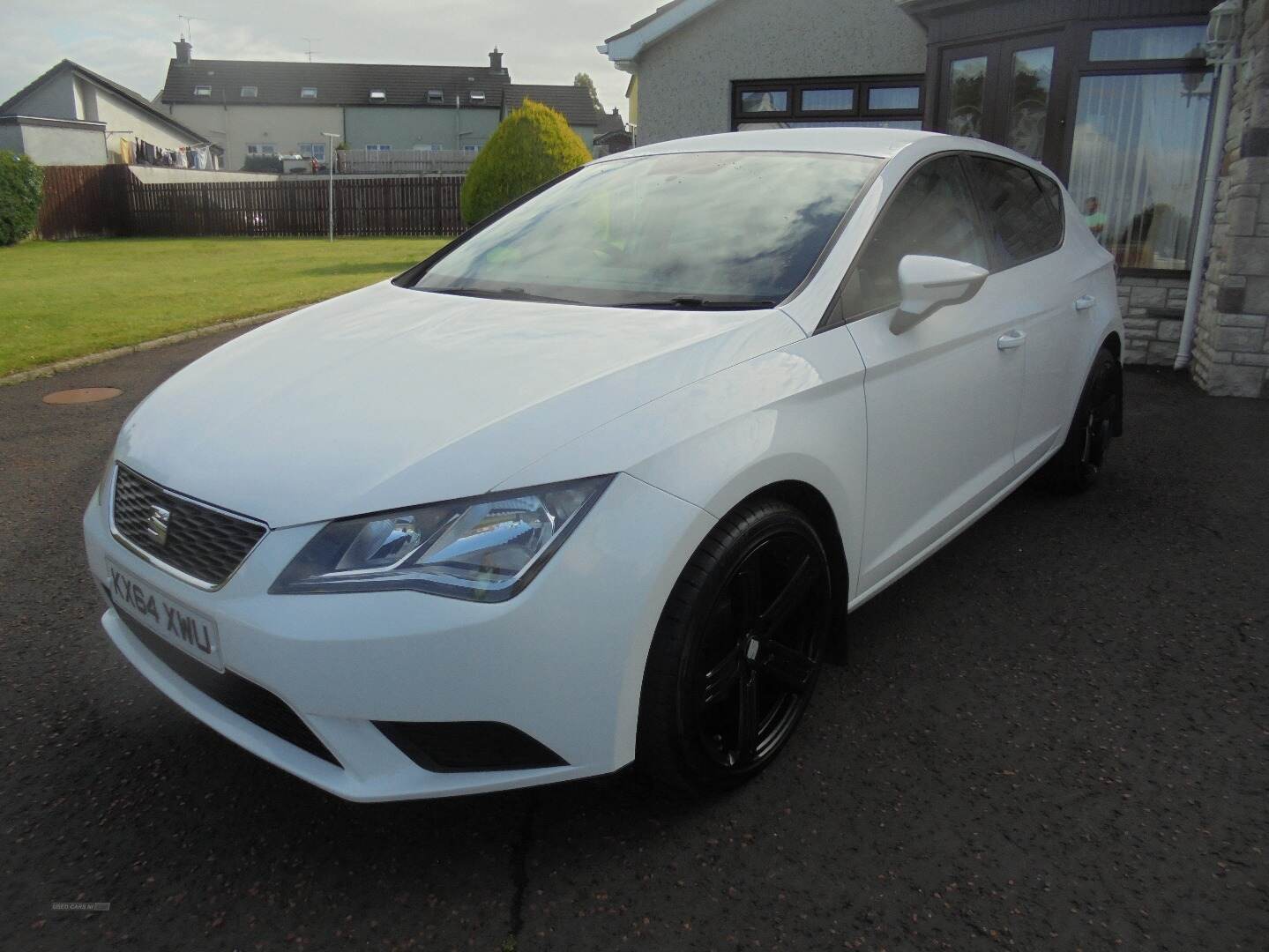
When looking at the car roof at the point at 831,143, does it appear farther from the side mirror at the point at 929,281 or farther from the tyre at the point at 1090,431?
the tyre at the point at 1090,431

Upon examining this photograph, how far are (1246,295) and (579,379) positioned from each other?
21.8 ft

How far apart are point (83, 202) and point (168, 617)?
3227 centimetres

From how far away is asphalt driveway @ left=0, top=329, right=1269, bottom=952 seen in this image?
203 cm

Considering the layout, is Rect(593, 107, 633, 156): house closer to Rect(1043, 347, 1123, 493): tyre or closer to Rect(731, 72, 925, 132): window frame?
Rect(731, 72, 925, 132): window frame

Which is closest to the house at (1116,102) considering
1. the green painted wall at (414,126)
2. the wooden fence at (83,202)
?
the wooden fence at (83,202)

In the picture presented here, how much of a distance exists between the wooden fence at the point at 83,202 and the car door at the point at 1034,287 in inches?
1170

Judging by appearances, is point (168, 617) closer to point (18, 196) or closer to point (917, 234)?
point (917, 234)

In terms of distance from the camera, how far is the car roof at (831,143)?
325cm

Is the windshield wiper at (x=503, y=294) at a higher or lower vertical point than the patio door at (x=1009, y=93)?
lower

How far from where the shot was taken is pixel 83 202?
96.4 ft

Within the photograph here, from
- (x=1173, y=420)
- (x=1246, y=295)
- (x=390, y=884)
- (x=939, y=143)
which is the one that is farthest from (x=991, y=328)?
(x=1246, y=295)

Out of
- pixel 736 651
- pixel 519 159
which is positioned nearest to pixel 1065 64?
pixel 736 651

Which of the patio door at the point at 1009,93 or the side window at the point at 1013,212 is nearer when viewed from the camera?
the side window at the point at 1013,212

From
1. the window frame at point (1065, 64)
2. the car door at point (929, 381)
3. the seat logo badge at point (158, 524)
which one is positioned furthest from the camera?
the window frame at point (1065, 64)
